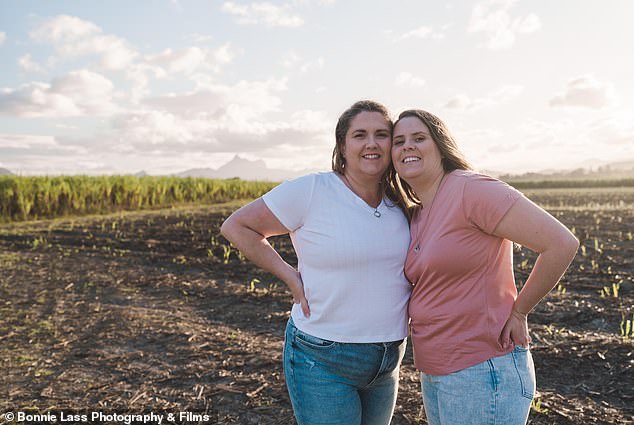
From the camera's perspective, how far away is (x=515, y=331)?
1955 mm

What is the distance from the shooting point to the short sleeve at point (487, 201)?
1.87 meters

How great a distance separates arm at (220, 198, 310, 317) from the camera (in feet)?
7.38

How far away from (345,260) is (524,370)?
804 mm

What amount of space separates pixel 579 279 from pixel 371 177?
229 inches

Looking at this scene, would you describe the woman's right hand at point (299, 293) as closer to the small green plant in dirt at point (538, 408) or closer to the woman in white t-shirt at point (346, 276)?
the woman in white t-shirt at point (346, 276)

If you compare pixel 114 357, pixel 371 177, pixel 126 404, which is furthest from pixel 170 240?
pixel 371 177


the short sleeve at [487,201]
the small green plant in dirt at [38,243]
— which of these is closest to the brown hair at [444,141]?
the short sleeve at [487,201]

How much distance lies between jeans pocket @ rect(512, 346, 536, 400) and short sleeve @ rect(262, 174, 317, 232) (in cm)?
102

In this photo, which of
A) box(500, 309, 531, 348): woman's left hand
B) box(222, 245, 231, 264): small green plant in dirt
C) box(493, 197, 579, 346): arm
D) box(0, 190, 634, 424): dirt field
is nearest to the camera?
box(493, 197, 579, 346): arm

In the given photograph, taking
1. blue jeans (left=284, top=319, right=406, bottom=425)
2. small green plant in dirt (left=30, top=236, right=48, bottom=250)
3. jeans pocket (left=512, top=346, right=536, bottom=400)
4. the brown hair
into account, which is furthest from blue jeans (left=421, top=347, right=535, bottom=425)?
small green plant in dirt (left=30, top=236, right=48, bottom=250)

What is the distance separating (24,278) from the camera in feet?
24.6

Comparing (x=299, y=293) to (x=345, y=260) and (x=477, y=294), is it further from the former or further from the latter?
(x=477, y=294)

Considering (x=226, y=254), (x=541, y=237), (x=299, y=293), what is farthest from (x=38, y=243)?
(x=541, y=237)

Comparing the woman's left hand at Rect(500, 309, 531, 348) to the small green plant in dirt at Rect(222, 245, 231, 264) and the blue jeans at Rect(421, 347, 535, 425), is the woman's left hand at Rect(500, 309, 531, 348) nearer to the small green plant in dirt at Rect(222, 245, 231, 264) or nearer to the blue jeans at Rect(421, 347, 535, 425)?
the blue jeans at Rect(421, 347, 535, 425)
